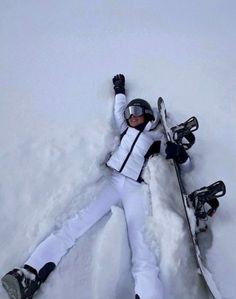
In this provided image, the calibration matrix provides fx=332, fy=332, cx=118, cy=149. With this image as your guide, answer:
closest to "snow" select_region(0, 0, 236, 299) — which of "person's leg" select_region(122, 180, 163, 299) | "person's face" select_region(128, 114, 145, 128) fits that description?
"person's leg" select_region(122, 180, 163, 299)

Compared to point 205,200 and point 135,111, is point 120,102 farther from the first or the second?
point 205,200

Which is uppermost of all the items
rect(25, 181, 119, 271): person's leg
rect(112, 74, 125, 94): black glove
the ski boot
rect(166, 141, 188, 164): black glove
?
rect(112, 74, 125, 94): black glove

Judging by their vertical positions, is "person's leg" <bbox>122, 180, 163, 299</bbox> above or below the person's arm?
below

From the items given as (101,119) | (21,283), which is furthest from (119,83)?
(21,283)

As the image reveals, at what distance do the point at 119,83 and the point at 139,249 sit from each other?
143cm

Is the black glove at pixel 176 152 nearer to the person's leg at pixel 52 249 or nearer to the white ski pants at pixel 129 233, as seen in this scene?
the white ski pants at pixel 129 233

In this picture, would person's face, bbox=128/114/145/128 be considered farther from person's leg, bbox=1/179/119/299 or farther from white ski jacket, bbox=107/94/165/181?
person's leg, bbox=1/179/119/299

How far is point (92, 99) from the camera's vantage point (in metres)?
2.83

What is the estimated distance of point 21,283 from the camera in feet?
5.77

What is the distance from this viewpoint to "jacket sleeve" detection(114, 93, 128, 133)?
2619 mm

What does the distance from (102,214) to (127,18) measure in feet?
7.37

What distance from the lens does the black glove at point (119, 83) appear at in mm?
2788

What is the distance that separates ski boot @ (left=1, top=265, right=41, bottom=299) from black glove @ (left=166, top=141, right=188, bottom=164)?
1118 mm

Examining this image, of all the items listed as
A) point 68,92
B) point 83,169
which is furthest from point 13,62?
point 83,169
